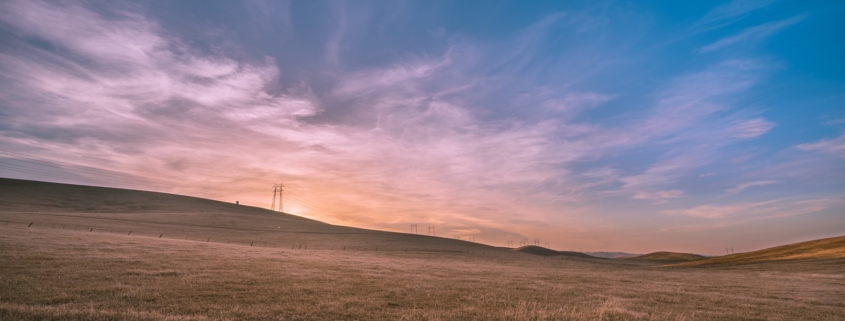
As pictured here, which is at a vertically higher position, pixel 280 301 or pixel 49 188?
pixel 49 188

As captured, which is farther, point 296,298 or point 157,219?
point 157,219

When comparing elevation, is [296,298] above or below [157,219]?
below

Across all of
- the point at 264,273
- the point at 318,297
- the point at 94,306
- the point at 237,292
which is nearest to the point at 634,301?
the point at 318,297

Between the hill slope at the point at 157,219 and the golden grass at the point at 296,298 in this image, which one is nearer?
the golden grass at the point at 296,298

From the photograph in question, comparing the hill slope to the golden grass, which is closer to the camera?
the golden grass

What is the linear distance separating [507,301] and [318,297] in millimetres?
8339

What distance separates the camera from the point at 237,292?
17.3 m

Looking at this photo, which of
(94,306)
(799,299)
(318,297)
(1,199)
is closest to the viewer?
(94,306)

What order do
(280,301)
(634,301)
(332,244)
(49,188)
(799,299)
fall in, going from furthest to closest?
(49,188) < (332,244) < (799,299) < (634,301) < (280,301)

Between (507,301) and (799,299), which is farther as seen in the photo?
(799,299)

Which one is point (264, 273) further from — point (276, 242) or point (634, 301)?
point (276, 242)

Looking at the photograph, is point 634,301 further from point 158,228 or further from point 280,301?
point 158,228

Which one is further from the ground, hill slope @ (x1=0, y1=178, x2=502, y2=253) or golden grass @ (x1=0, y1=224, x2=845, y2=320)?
hill slope @ (x1=0, y1=178, x2=502, y2=253)

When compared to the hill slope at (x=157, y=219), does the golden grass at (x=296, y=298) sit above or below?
below
